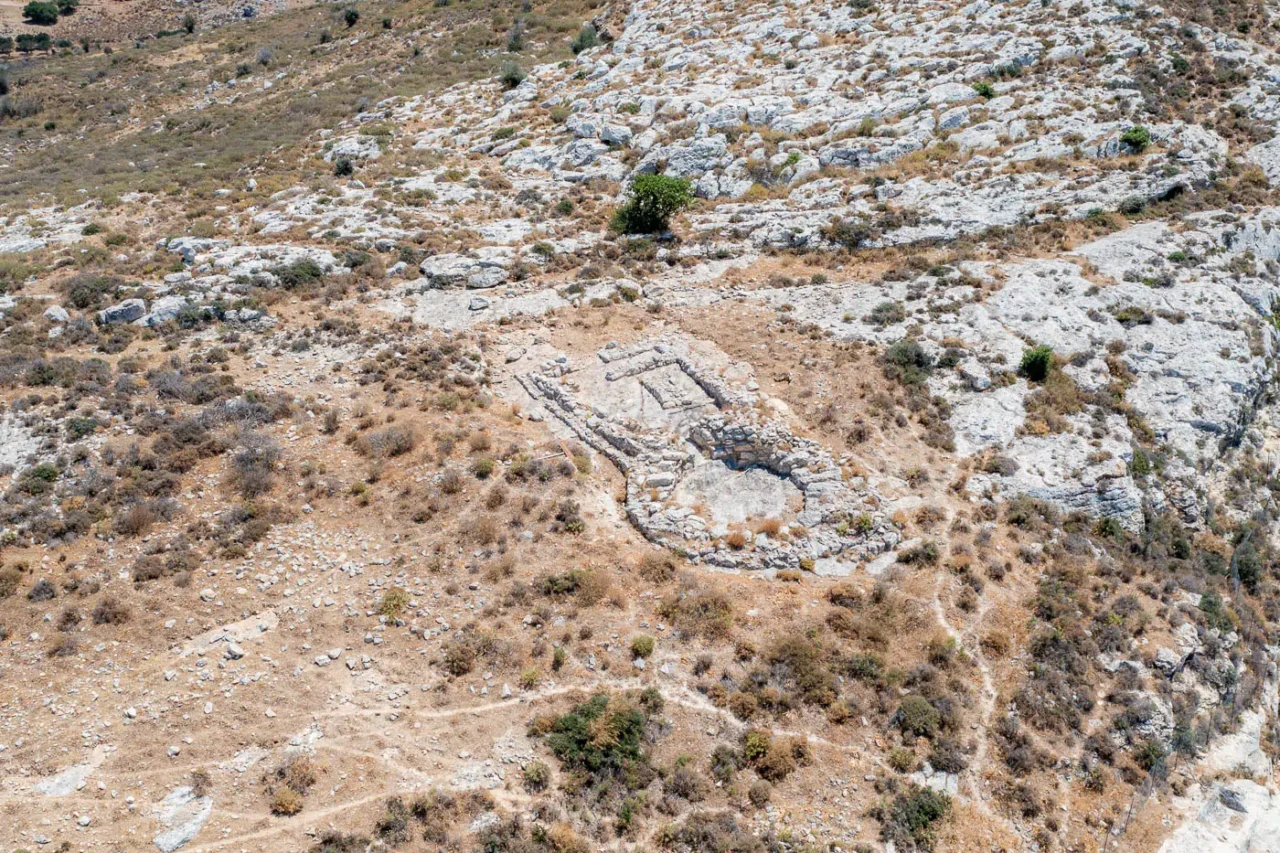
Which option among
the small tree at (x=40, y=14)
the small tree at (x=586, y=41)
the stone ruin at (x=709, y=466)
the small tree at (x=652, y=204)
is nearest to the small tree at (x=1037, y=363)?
the stone ruin at (x=709, y=466)

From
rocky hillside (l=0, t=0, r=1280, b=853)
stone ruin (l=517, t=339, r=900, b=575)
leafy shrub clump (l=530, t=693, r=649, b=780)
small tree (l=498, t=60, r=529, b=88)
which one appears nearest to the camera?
leafy shrub clump (l=530, t=693, r=649, b=780)

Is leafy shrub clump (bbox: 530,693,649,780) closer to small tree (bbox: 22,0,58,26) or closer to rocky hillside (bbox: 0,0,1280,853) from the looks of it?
rocky hillside (bbox: 0,0,1280,853)

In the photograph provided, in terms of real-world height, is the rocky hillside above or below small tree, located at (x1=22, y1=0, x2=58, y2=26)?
below

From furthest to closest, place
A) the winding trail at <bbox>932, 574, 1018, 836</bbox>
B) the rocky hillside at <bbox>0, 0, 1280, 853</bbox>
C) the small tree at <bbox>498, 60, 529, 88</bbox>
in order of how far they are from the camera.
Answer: the small tree at <bbox>498, 60, 529, 88</bbox> < the winding trail at <bbox>932, 574, 1018, 836</bbox> < the rocky hillside at <bbox>0, 0, 1280, 853</bbox>

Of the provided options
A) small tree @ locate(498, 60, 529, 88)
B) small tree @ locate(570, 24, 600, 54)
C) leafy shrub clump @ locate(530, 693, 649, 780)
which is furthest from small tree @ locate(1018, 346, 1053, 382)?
small tree @ locate(570, 24, 600, 54)

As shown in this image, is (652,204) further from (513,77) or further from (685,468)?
(513,77)

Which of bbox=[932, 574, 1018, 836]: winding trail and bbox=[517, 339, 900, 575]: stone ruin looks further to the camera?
bbox=[517, 339, 900, 575]: stone ruin
